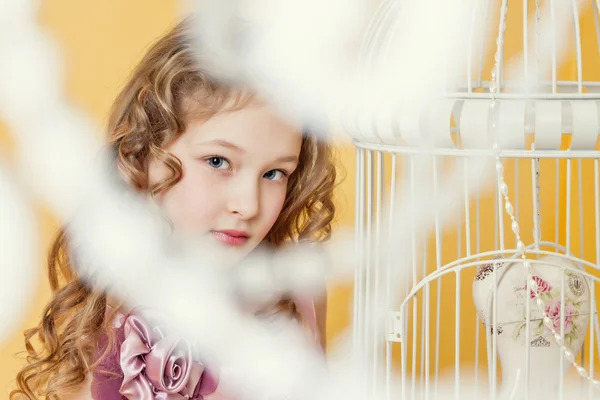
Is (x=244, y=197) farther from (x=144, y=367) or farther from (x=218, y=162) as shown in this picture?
(x=144, y=367)

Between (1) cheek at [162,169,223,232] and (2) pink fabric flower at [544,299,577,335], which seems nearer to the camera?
(2) pink fabric flower at [544,299,577,335]

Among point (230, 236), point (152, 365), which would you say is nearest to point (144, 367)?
point (152, 365)

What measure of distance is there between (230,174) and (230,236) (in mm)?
95

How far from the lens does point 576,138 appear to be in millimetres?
805

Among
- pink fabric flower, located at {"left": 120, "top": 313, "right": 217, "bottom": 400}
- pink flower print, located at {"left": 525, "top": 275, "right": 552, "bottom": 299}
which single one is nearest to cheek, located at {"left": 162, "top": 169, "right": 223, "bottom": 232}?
pink fabric flower, located at {"left": 120, "top": 313, "right": 217, "bottom": 400}

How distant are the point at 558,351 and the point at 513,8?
0.78m

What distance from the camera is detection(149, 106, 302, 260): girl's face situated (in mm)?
1066

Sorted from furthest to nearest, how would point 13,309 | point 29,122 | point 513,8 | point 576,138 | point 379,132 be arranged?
point 513,8, point 13,309, point 29,122, point 379,132, point 576,138

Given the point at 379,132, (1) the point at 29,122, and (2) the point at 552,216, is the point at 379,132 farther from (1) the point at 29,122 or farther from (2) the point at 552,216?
(2) the point at 552,216

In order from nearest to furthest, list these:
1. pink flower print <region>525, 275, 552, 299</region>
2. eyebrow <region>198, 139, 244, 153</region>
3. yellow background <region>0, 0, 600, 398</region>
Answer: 1. pink flower print <region>525, 275, 552, 299</region>
2. eyebrow <region>198, 139, 244, 153</region>
3. yellow background <region>0, 0, 600, 398</region>

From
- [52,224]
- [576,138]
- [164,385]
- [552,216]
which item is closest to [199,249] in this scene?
[164,385]

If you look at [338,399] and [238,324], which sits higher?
[238,324]

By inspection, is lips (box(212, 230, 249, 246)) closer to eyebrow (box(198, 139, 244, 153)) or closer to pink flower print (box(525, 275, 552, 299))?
eyebrow (box(198, 139, 244, 153))

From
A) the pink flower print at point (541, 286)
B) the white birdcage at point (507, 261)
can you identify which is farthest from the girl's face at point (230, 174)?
the pink flower print at point (541, 286)
